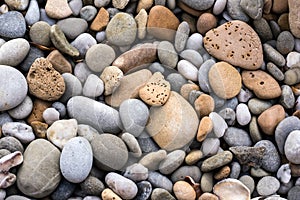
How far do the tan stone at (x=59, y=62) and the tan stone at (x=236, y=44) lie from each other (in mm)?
389

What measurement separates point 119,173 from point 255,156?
1.16 ft

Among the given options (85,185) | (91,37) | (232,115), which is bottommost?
(85,185)

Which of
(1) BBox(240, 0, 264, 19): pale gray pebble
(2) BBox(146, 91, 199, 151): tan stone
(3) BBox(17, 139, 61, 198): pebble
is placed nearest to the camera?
(3) BBox(17, 139, 61, 198): pebble

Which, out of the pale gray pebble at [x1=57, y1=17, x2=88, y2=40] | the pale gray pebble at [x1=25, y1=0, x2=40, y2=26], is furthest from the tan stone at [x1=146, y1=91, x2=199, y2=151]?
the pale gray pebble at [x1=25, y1=0, x2=40, y2=26]

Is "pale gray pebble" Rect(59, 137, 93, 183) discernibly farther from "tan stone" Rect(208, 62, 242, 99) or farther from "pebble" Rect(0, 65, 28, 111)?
"tan stone" Rect(208, 62, 242, 99)

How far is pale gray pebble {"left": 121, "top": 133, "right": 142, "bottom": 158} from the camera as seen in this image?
4.09 ft

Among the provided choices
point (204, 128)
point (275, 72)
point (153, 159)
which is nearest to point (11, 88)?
point (153, 159)

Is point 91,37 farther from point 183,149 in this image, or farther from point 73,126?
point 183,149

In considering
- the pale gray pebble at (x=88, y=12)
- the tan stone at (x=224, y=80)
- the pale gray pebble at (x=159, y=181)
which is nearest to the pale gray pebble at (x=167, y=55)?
the tan stone at (x=224, y=80)

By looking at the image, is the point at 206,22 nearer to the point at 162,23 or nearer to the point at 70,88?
the point at 162,23

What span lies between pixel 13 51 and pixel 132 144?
395 millimetres

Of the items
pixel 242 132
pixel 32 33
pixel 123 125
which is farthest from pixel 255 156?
pixel 32 33

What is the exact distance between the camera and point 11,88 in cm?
125

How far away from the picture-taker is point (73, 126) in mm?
1255
